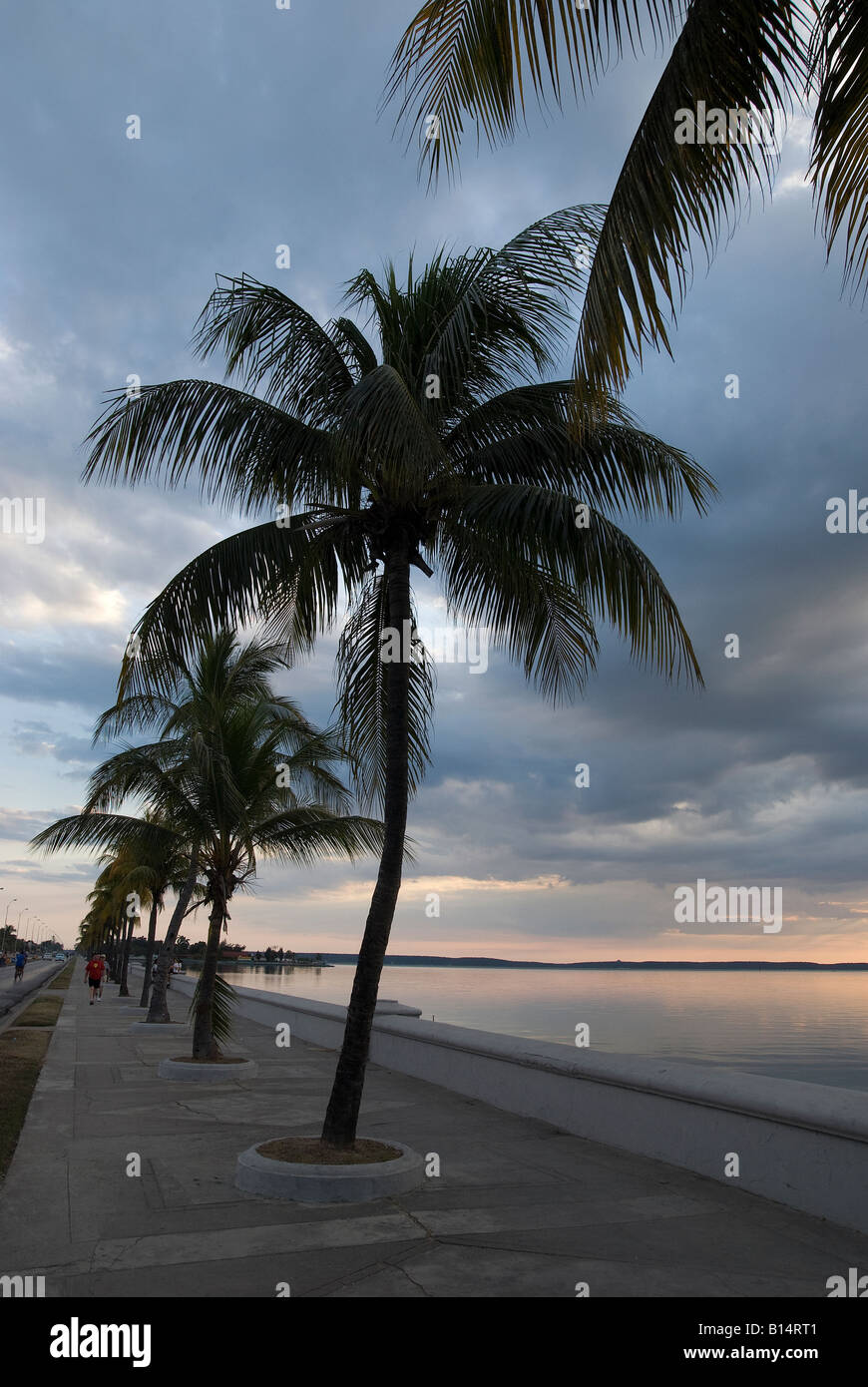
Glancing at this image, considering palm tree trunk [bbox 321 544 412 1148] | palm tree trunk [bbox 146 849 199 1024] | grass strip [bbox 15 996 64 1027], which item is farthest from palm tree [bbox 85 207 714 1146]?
grass strip [bbox 15 996 64 1027]

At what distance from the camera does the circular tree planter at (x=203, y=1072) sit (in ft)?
43.3

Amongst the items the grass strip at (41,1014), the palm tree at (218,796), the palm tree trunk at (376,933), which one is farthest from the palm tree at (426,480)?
the grass strip at (41,1014)

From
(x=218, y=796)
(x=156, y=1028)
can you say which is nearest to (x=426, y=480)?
(x=218, y=796)

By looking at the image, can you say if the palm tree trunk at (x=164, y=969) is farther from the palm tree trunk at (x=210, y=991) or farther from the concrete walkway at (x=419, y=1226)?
the concrete walkway at (x=419, y=1226)

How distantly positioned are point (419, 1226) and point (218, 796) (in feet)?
28.6

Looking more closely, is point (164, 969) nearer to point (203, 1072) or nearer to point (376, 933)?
Result: point (203, 1072)

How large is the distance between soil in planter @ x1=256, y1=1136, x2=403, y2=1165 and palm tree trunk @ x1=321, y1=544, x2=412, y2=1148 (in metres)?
0.10

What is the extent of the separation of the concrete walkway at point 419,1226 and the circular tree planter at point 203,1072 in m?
3.54

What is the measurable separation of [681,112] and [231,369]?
5415mm

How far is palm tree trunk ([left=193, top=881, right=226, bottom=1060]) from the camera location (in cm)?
1448

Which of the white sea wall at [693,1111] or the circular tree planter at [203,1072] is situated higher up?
the white sea wall at [693,1111]

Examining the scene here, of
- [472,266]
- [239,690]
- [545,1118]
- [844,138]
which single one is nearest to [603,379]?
[844,138]

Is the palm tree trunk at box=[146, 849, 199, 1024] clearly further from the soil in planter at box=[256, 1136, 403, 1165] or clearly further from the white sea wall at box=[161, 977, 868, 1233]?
the soil in planter at box=[256, 1136, 403, 1165]
